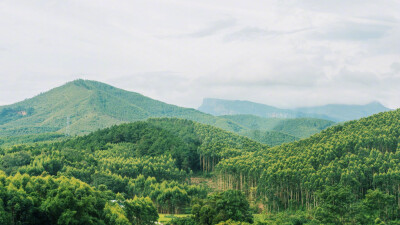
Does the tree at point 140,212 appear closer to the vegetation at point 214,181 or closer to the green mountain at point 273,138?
the vegetation at point 214,181

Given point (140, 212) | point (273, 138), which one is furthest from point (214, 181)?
point (273, 138)

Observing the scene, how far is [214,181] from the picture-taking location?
94500 millimetres

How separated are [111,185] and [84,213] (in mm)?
→ 34557

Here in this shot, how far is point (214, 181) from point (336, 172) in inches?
1582

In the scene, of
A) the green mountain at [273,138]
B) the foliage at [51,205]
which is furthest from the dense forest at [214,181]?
the green mountain at [273,138]

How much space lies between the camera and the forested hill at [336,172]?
5066 centimetres

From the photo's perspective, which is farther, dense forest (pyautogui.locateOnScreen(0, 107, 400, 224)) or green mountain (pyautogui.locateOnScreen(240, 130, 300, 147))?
green mountain (pyautogui.locateOnScreen(240, 130, 300, 147))

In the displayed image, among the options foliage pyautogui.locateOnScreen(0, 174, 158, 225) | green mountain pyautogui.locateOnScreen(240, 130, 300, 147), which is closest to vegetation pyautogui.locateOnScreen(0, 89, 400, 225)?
foliage pyautogui.locateOnScreen(0, 174, 158, 225)

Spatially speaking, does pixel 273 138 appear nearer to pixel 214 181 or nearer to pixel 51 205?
pixel 214 181

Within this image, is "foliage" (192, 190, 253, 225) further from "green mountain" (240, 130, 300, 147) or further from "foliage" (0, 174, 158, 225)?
"green mountain" (240, 130, 300, 147)

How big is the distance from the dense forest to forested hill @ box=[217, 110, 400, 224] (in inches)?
6.7

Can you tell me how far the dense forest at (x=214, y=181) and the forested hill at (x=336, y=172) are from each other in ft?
0.56

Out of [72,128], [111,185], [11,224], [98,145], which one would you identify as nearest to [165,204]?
[111,185]

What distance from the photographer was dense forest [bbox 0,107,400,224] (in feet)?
130
